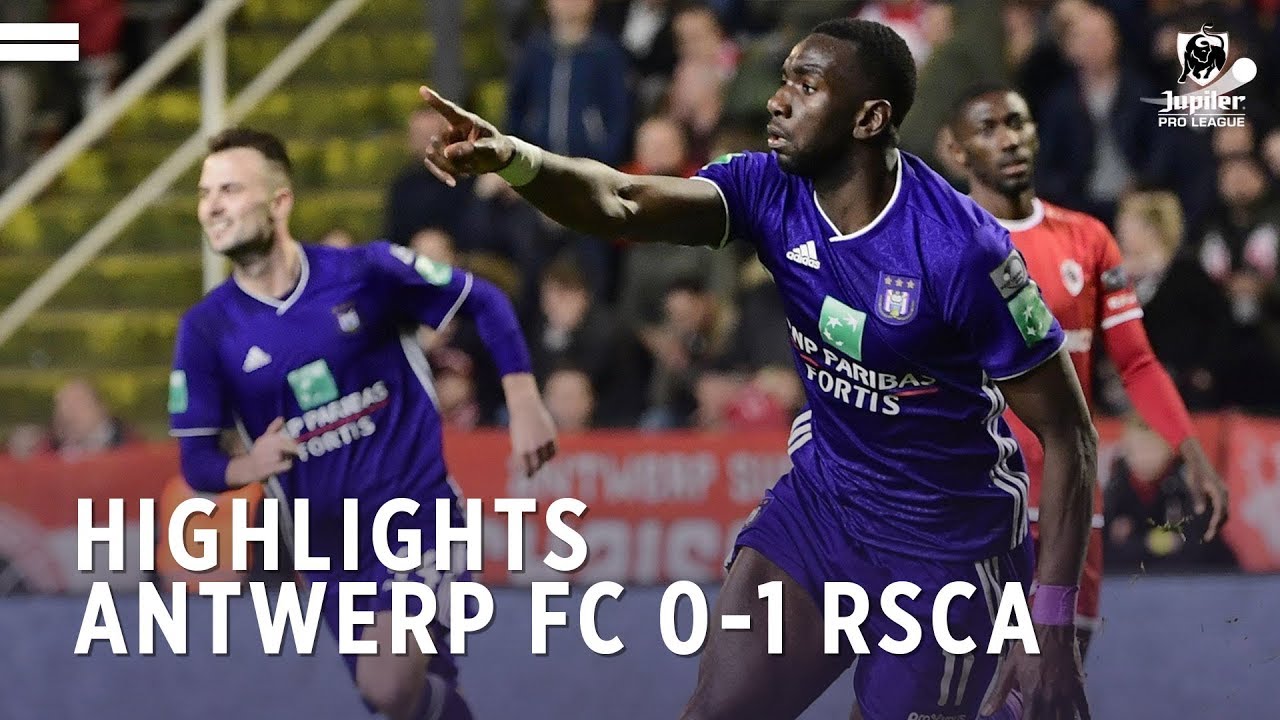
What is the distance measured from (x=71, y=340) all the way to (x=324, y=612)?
19.2 feet

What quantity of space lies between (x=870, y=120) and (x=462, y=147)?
1172 mm

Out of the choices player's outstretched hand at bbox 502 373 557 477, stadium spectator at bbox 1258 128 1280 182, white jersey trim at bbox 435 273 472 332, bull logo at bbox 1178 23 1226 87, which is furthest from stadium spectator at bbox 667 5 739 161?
player's outstretched hand at bbox 502 373 557 477

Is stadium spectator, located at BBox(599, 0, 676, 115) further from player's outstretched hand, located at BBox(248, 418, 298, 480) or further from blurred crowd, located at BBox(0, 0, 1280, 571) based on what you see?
player's outstretched hand, located at BBox(248, 418, 298, 480)

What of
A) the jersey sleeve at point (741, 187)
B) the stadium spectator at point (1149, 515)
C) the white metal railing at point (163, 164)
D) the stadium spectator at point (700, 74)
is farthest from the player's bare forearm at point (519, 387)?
the white metal railing at point (163, 164)

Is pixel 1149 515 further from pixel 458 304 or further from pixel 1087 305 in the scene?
pixel 458 304

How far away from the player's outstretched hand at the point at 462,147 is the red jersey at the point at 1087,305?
8.50ft

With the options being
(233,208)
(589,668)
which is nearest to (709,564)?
(589,668)

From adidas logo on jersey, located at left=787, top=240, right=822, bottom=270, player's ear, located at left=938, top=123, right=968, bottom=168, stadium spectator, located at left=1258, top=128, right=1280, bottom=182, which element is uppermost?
stadium spectator, located at left=1258, top=128, right=1280, bottom=182

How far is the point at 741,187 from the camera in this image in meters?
5.44

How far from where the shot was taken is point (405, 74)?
13.2 metres

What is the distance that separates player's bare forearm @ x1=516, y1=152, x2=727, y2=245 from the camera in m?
4.97

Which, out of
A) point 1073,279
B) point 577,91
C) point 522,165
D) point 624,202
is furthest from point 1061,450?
→ point 577,91

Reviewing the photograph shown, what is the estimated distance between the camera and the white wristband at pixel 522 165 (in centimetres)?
480

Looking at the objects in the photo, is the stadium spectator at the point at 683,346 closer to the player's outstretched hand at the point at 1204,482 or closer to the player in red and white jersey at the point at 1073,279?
the player in red and white jersey at the point at 1073,279
